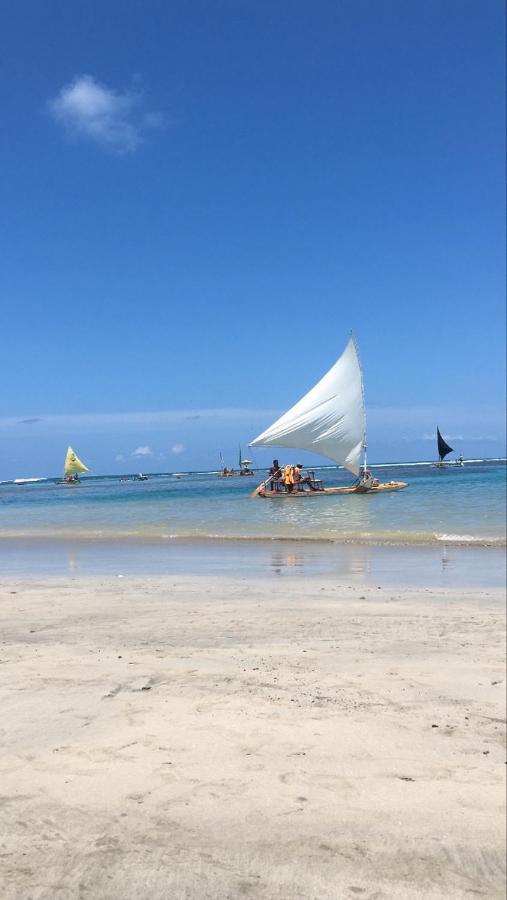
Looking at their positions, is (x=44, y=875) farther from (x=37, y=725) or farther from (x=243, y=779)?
(x=37, y=725)

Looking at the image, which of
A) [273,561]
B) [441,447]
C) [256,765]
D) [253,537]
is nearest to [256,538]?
[253,537]

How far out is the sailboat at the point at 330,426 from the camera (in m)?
33.2

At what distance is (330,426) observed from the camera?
3344cm

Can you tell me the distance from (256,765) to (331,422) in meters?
30.7

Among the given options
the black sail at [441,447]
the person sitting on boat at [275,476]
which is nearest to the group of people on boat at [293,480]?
the person sitting on boat at [275,476]

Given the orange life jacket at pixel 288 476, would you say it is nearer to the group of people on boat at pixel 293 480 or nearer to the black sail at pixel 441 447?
the group of people on boat at pixel 293 480

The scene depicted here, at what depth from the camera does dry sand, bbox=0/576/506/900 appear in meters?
2.44

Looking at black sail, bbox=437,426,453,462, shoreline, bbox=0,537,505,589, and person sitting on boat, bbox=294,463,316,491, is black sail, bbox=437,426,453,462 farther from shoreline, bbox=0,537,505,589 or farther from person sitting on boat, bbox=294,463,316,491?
shoreline, bbox=0,537,505,589

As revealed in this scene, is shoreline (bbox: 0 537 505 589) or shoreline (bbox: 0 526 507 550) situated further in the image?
shoreline (bbox: 0 526 507 550)

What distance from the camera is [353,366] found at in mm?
34812

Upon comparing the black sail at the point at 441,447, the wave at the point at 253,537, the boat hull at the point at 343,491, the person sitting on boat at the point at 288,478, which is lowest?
the wave at the point at 253,537

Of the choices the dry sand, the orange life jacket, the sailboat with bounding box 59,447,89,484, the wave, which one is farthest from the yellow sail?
the dry sand

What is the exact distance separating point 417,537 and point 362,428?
21350mm

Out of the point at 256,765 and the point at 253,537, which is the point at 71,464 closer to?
the point at 253,537
